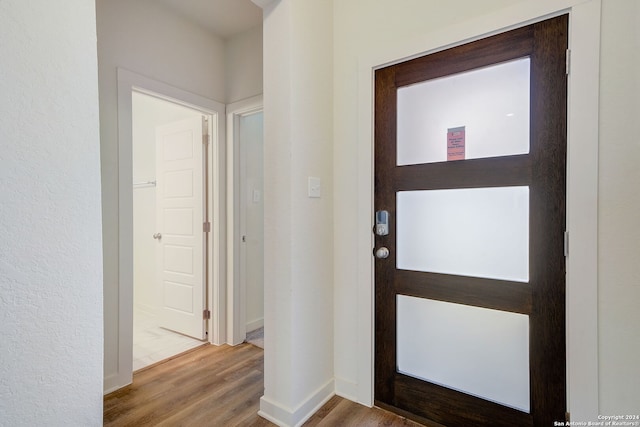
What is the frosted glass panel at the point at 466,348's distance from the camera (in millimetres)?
1480

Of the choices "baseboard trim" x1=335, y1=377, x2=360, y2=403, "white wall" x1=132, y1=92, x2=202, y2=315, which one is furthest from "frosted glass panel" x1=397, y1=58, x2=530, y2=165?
"white wall" x1=132, y1=92, x2=202, y2=315

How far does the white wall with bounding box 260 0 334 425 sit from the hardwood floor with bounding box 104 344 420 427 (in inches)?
5.9

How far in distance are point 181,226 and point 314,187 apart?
177cm

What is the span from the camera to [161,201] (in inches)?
124

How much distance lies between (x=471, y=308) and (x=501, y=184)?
65 cm

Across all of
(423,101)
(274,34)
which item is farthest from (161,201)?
(423,101)

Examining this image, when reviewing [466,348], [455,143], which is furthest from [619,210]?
[466,348]

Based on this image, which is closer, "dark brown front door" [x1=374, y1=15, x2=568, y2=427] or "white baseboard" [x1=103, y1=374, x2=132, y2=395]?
"dark brown front door" [x1=374, y1=15, x2=568, y2=427]

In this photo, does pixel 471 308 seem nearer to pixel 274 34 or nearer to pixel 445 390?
pixel 445 390

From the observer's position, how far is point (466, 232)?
1612 mm

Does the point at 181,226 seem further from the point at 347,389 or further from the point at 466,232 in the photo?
the point at 466,232

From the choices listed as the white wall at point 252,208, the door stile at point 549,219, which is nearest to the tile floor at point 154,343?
the white wall at point 252,208

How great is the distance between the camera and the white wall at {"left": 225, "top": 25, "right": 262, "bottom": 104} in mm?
2641

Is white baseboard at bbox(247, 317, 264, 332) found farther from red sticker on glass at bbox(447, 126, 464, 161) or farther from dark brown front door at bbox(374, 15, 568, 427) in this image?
red sticker on glass at bbox(447, 126, 464, 161)
